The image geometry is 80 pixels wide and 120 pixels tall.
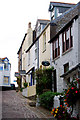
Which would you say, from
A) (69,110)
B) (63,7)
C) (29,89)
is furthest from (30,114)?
(63,7)

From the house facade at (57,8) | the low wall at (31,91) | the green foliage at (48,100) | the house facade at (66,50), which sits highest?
the house facade at (57,8)

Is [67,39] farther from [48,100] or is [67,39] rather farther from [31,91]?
[31,91]

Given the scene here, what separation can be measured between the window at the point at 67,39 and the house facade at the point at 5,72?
104ft

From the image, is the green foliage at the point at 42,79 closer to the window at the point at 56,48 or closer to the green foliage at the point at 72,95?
the window at the point at 56,48

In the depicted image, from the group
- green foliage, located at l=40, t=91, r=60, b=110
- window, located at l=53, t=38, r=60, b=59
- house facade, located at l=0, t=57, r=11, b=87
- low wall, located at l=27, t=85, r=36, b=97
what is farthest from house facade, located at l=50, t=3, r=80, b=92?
house facade, located at l=0, t=57, r=11, b=87

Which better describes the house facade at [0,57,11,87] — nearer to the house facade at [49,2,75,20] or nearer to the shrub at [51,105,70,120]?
the house facade at [49,2,75,20]

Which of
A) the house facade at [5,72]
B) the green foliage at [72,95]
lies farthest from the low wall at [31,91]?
the house facade at [5,72]

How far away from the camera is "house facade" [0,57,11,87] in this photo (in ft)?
163

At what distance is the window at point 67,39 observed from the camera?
55.9ft

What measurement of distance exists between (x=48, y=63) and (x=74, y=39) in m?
5.18

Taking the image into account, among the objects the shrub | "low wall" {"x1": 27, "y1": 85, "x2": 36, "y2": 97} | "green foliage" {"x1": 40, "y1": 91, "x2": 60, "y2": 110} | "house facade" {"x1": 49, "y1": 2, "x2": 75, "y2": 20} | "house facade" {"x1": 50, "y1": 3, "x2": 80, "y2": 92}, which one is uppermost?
"house facade" {"x1": 49, "y1": 2, "x2": 75, "y2": 20}

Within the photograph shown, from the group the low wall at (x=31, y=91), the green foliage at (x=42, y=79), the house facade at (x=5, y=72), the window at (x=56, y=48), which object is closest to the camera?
the window at (x=56, y=48)

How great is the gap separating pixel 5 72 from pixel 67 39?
112 ft

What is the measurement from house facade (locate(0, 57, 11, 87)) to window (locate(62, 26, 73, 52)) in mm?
31802
